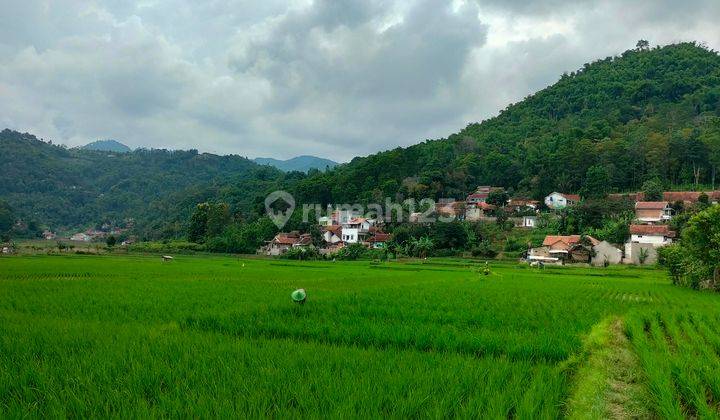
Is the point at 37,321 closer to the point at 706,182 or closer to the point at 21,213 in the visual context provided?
the point at 706,182

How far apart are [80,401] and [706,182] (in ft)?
217

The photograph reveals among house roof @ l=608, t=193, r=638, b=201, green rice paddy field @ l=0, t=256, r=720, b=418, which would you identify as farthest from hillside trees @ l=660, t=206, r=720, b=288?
house roof @ l=608, t=193, r=638, b=201

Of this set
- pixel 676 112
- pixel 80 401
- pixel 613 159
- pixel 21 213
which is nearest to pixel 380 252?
pixel 613 159

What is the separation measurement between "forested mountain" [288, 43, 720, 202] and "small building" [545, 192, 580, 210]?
2492 mm

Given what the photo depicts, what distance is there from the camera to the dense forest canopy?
55938mm

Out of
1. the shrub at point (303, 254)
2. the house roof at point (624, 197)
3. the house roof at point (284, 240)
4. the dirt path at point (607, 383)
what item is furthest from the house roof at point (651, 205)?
the dirt path at point (607, 383)

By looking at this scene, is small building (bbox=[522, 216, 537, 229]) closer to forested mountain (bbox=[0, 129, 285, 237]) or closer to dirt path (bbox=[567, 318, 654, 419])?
forested mountain (bbox=[0, 129, 285, 237])

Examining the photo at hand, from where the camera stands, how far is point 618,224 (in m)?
41.2

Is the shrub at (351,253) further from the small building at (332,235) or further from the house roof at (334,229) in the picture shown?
the house roof at (334,229)

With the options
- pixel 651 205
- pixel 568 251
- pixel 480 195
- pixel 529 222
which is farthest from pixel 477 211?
pixel 651 205

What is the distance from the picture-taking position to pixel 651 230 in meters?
39.6

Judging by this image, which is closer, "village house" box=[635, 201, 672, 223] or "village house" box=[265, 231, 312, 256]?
"village house" box=[635, 201, 672, 223]

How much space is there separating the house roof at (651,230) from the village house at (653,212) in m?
4.86

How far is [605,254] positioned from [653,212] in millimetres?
10408
